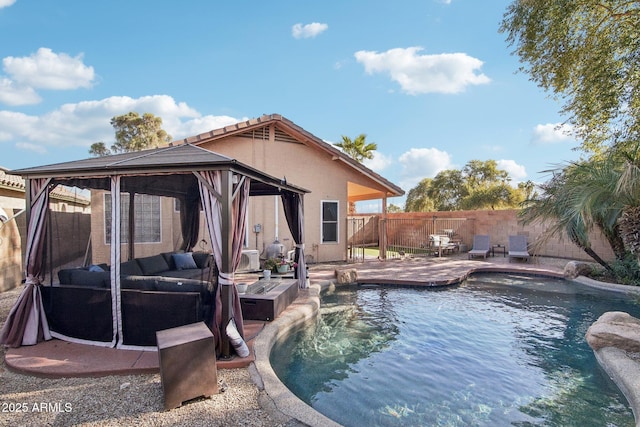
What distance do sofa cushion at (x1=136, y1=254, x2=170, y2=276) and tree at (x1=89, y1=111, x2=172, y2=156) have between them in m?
23.7

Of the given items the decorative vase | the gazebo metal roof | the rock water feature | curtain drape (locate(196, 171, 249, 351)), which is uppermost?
the gazebo metal roof

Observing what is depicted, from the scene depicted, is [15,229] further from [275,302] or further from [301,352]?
[301,352]

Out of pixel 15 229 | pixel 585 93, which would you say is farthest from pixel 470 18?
pixel 15 229

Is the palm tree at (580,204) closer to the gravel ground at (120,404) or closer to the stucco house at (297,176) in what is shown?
the stucco house at (297,176)

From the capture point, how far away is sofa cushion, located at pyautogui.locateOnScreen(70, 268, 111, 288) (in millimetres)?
4930

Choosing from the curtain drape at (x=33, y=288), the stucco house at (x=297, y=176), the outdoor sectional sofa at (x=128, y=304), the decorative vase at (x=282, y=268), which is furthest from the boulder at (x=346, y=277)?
the curtain drape at (x=33, y=288)

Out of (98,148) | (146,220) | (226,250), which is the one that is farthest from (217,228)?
(98,148)

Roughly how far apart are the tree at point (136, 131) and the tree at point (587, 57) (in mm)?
26724

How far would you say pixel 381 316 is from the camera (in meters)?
7.38

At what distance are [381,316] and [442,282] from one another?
3.60 meters

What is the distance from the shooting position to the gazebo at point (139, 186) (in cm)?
438

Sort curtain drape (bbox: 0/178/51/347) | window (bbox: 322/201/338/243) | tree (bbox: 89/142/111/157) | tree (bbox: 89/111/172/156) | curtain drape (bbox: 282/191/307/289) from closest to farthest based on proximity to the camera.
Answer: curtain drape (bbox: 0/178/51/347) → curtain drape (bbox: 282/191/307/289) → window (bbox: 322/201/338/243) → tree (bbox: 89/111/172/156) → tree (bbox: 89/142/111/157)

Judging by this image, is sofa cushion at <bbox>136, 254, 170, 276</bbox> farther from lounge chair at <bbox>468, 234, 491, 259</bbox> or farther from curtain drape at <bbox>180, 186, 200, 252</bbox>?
lounge chair at <bbox>468, 234, 491, 259</bbox>

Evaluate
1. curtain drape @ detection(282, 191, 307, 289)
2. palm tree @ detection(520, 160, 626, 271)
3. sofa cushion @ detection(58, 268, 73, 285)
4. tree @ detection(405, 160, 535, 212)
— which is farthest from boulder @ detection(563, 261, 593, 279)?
tree @ detection(405, 160, 535, 212)
